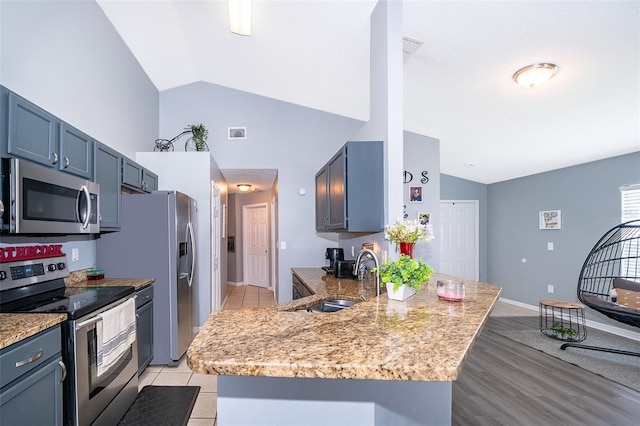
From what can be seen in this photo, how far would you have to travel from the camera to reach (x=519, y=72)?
8.86 ft

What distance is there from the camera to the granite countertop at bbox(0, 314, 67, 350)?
133 centimetres

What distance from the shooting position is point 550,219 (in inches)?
200

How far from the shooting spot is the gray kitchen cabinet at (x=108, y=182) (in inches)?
102

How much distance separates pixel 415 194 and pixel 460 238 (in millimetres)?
2382

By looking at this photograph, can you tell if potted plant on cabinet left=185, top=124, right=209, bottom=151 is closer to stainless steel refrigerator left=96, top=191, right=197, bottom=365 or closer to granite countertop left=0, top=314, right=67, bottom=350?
stainless steel refrigerator left=96, top=191, right=197, bottom=365

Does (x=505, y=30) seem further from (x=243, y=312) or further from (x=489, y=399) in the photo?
(x=489, y=399)

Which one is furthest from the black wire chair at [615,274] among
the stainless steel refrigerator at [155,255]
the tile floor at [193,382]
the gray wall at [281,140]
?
the stainless steel refrigerator at [155,255]

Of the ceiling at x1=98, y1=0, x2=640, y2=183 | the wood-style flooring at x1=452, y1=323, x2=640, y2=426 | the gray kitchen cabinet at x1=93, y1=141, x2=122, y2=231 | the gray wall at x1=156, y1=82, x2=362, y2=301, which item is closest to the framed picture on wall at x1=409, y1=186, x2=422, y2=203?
the ceiling at x1=98, y1=0, x2=640, y2=183

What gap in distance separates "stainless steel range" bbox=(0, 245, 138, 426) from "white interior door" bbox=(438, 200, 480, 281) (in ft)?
18.1

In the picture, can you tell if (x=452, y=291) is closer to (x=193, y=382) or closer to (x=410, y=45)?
(x=410, y=45)

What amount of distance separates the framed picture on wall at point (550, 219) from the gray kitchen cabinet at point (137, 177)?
18.9ft

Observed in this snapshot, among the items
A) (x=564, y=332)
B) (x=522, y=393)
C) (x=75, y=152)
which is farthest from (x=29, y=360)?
(x=564, y=332)

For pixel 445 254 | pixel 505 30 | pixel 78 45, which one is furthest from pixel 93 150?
pixel 445 254

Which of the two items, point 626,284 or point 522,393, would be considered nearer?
point 522,393
